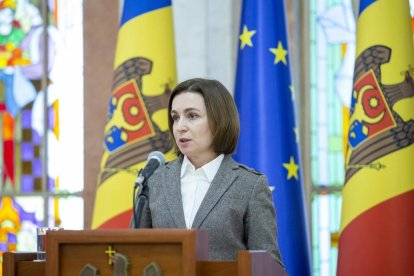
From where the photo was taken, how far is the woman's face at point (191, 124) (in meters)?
2.78

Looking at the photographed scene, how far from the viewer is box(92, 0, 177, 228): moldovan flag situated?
16.5ft

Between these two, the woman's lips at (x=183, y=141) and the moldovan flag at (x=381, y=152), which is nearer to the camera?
the woman's lips at (x=183, y=141)

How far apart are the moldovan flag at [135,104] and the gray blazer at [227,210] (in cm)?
214

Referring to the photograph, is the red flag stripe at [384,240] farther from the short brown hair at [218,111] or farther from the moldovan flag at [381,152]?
the short brown hair at [218,111]

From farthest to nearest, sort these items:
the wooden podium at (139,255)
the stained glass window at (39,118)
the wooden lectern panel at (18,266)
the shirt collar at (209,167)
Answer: the stained glass window at (39,118)
the shirt collar at (209,167)
the wooden lectern panel at (18,266)
the wooden podium at (139,255)

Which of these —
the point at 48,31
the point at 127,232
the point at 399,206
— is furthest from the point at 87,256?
the point at 48,31

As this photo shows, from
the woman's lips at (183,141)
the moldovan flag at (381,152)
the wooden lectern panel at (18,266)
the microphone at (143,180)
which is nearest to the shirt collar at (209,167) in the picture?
the woman's lips at (183,141)

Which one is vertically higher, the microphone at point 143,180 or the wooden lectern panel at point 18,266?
the microphone at point 143,180

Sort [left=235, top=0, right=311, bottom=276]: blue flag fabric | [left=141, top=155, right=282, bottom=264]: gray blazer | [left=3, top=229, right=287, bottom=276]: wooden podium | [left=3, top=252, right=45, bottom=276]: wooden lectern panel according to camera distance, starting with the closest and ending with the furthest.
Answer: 1. [left=3, top=229, right=287, bottom=276]: wooden podium
2. [left=3, top=252, right=45, bottom=276]: wooden lectern panel
3. [left=141, top=155, right=282, bottom=264]: gray blazer
4. [left=235, top=0, right=311, bottom=276]: blue flag fabric

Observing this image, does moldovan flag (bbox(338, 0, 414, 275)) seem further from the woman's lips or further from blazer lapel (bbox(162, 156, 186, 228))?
the woman's lips

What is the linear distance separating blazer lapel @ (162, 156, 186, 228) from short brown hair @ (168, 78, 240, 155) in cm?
15

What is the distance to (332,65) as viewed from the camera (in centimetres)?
652

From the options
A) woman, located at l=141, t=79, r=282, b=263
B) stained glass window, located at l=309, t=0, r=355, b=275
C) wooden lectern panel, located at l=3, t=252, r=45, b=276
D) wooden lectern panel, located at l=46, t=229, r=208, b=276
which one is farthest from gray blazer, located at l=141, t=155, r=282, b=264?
stained glass window, located at l=309, t=0, r=355, b=275

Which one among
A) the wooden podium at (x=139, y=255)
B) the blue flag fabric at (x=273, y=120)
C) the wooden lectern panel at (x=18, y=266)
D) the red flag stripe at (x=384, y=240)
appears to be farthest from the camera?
the blue flag fabric at (x=273, y=120)
